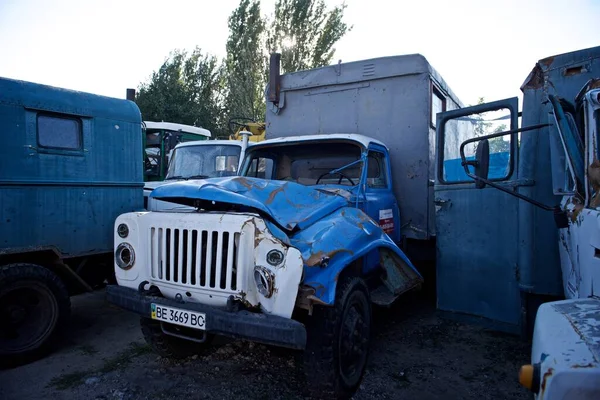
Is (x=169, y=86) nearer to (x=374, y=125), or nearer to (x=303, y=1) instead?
(x=303, y=1)

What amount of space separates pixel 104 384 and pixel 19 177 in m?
2.13

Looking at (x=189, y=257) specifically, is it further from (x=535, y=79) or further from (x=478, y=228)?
(x=535, y=79)

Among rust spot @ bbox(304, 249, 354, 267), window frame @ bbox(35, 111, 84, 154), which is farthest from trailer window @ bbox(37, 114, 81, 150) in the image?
rust spot @ bbox(304, 249, 354, 267)

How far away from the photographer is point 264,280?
230 centimetres

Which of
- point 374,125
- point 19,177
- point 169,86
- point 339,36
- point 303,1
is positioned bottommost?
point 19,177

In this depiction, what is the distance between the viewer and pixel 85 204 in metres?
4.11

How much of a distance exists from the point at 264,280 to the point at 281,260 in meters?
0.17

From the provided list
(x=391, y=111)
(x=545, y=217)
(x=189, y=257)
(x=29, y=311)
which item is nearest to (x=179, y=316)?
(x=189, y=257)

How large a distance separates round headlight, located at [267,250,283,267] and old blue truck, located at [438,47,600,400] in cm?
131

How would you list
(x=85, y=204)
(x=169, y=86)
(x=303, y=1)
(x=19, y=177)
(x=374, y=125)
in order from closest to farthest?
(x=19, y=177) → (x=85, y=204) → (x=374, y=125) → (x=303, y=1) → (x=169, y=86)

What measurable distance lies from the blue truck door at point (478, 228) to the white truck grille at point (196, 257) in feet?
8.27

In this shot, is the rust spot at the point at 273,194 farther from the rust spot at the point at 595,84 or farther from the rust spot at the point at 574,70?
the rust spot at the point at 574,70

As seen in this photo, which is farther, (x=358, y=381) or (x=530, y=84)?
(x=530, y=84)

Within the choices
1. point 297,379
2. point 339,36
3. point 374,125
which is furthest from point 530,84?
point 339,36
